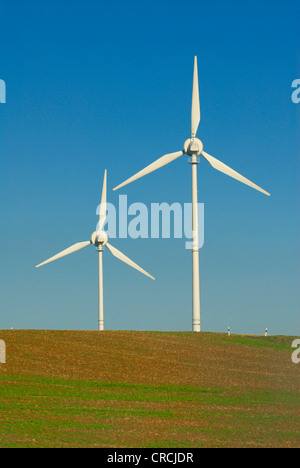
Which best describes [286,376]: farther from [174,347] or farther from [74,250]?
[74,250]

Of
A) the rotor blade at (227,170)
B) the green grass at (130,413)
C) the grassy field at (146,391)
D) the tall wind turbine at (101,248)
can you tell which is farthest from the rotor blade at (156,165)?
the green grass at (130,413)

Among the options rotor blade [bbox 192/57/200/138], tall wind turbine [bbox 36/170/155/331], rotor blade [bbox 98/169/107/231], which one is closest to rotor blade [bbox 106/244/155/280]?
tall wind turbine [bbox 36/170/155/331]

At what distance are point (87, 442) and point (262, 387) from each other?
63.6 ft

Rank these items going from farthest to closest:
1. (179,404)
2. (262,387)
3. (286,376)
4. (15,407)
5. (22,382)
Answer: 1. (286,376)
2. (262,387)
3. (22,382)
4. (179,404)
5. (15,407)

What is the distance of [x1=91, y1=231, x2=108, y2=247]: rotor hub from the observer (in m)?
84.8

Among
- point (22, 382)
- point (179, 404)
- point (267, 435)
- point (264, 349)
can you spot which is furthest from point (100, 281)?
point (267, 435)

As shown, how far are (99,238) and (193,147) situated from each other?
19.5 meters

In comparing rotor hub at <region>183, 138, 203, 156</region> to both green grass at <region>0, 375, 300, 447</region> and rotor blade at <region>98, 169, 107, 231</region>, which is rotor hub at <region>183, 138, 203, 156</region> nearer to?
rotor blade at <region>98, 169, 107, 231</region>

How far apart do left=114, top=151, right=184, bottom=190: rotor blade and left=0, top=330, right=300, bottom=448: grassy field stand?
13729mm

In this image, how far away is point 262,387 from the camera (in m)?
40.9

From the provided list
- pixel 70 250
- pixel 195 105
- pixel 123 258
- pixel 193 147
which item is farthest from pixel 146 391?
pixel 70 250

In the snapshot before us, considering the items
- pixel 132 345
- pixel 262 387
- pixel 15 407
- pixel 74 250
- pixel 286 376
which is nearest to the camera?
pixel 15 407

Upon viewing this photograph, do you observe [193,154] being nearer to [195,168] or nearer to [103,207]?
[195,168]

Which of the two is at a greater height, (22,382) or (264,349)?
(264,349)
